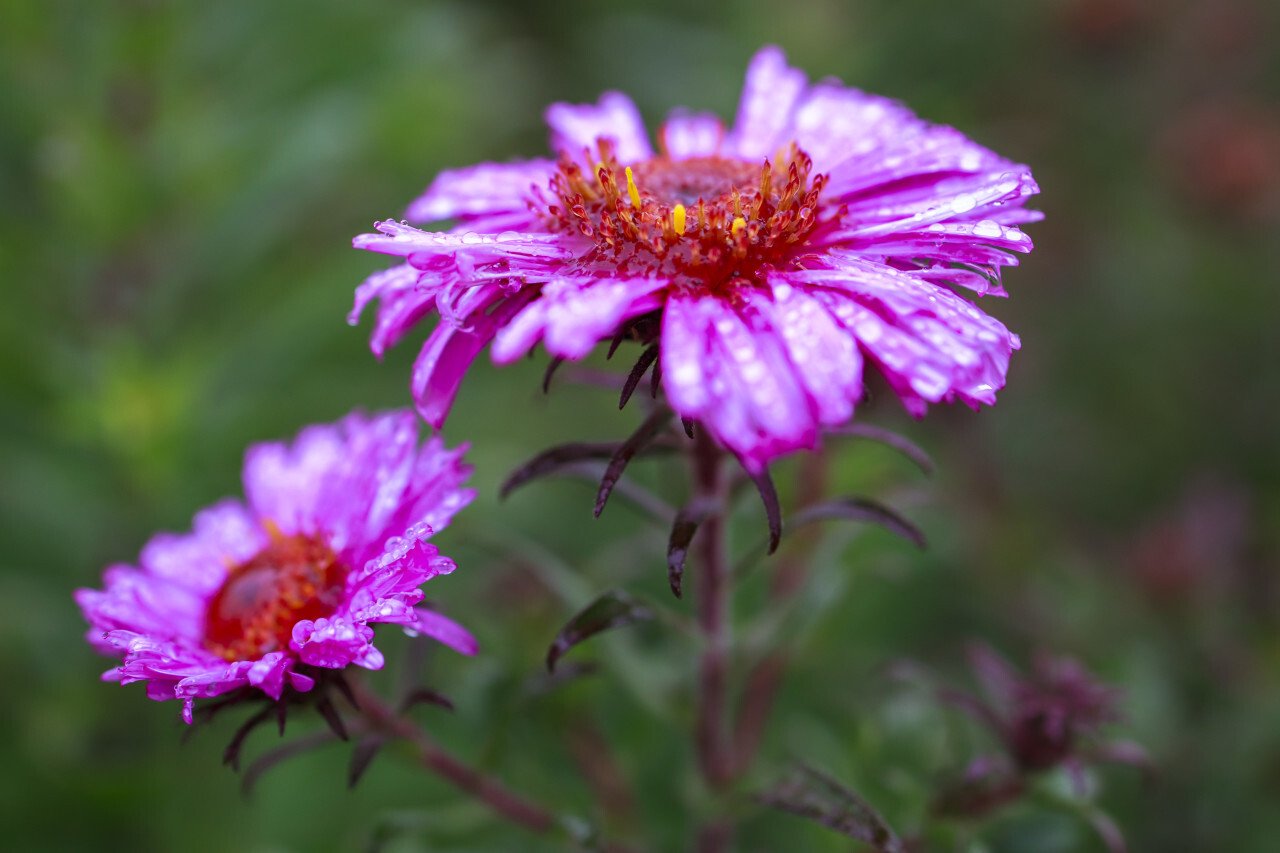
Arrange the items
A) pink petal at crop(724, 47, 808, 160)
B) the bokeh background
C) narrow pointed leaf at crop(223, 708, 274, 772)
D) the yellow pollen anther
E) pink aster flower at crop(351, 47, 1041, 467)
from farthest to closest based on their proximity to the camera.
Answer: the bokeh background → pink petal at crop(724, 47, 808, 160) → the yellow pollen anther → narrow pointed leaf at crop(223, 708, 274, 772) → pink aster flower at crop(351, 47, 1041, 467)

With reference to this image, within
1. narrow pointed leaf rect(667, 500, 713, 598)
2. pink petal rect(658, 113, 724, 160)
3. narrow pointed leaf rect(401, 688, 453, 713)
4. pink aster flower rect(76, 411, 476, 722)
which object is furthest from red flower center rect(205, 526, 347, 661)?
pink petal rect(658, 113, 724, 160)

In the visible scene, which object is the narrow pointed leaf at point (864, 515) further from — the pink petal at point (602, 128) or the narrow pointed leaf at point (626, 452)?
the pink petal at point (602, 128)

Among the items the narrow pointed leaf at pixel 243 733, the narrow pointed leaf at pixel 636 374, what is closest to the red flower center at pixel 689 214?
the narrow pointed leaf at pixel 636 374

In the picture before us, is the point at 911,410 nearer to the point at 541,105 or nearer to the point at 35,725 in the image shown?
the point at 35,725

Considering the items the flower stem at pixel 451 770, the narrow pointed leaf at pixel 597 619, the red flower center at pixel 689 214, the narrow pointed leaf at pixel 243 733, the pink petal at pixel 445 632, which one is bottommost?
the narrow pointed leaf at pixel 243 733

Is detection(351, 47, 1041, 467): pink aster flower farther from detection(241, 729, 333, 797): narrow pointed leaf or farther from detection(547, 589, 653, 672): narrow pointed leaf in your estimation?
detection(241, 729, 333, 797): narrow pointed leaf

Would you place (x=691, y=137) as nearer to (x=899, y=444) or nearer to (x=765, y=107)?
(x=765, y=107)
